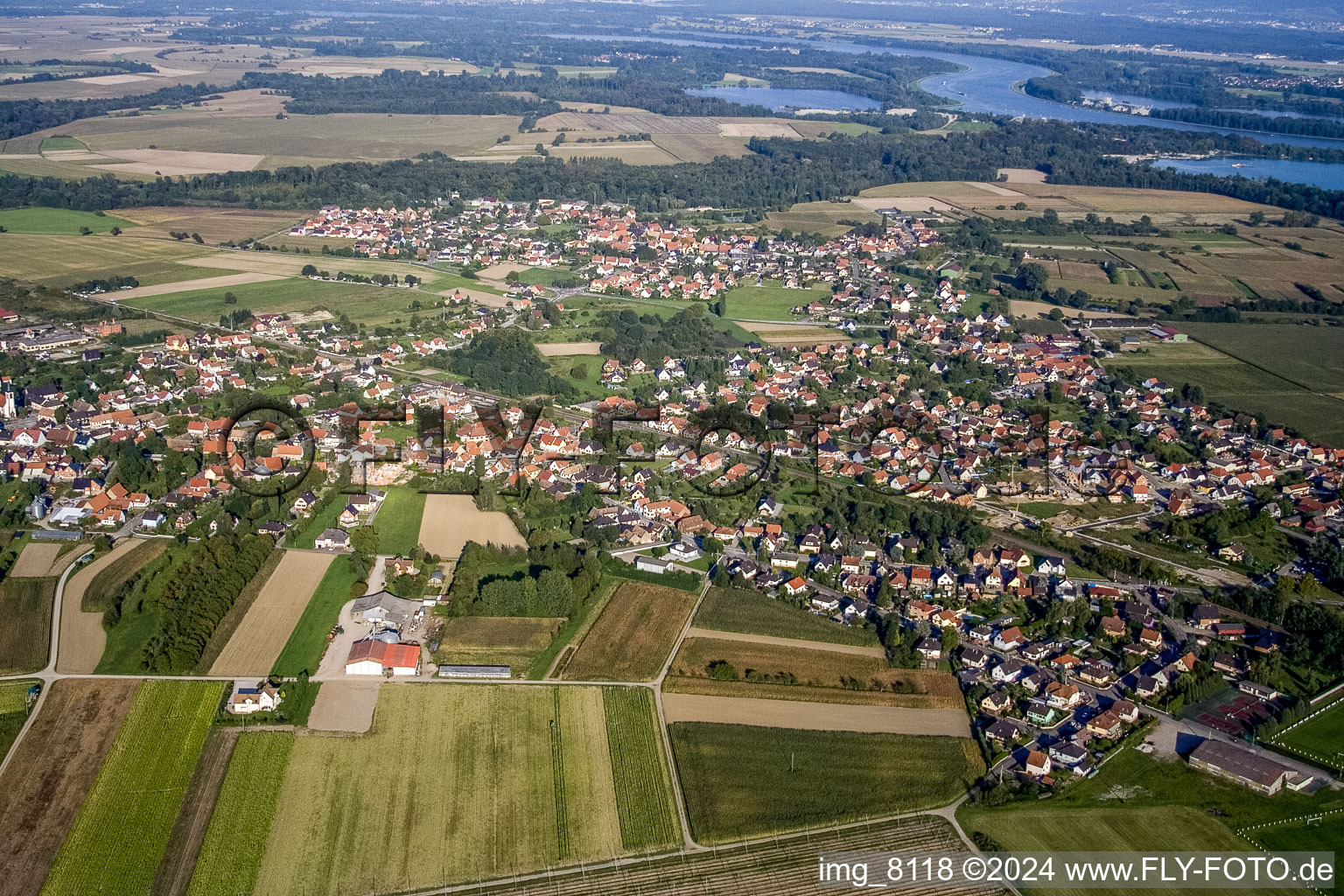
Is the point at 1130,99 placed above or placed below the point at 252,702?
above

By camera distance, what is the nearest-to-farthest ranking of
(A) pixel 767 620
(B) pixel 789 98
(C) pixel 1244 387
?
1. (A) pixel 767 620
2. (C) pixel 1244 387
3. (B) pixel 789 98

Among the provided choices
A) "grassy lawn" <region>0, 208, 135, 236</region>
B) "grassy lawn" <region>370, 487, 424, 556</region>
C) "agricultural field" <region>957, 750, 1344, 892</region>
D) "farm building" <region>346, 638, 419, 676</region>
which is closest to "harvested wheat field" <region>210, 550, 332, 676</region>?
"grassy lawn" <region>370, 487, 424, 556</region>

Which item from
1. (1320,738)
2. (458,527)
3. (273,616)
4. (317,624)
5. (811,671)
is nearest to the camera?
(1320,738)

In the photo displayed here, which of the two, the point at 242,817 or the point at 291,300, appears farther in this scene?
the point at 291,300

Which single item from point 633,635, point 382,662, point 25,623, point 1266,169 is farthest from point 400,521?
point 1266,169

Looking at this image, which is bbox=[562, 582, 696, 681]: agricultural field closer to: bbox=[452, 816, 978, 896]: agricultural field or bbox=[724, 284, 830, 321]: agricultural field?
bbox=[452, 816, 978, 896]: agricultural field

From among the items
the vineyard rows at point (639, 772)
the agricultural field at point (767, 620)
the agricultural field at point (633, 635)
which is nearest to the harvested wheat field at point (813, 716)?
the vineyard rows at point (639, 772)

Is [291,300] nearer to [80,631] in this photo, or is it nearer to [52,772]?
[80,631]
